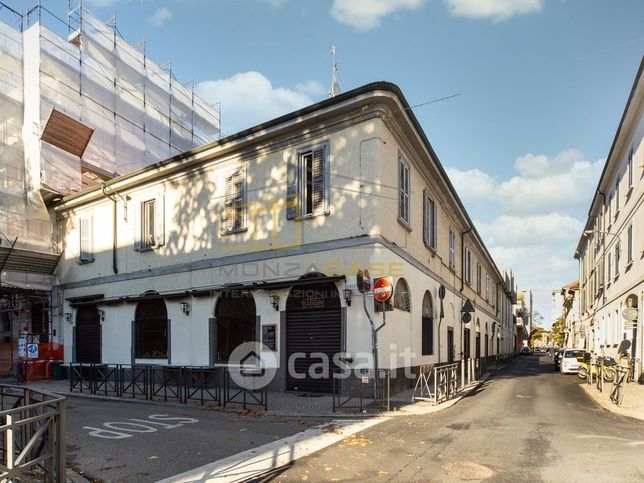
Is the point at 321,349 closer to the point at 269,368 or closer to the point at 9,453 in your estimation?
the point at 269,368

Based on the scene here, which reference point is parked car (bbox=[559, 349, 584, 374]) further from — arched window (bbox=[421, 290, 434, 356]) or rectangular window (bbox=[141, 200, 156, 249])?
rectangular window (bbox=[141, 200, 156, 249])

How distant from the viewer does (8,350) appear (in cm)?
2394

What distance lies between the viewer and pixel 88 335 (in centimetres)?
2097

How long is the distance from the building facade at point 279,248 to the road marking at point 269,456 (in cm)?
413

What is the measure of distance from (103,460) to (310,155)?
32.7ft

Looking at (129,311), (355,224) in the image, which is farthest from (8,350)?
(355,224)

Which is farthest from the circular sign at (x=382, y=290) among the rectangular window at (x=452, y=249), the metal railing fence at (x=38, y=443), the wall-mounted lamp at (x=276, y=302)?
the rectangular window at (x=452, y=249)

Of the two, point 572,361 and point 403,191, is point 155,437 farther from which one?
point 572,361

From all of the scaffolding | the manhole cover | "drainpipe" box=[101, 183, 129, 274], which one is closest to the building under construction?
the scaffolding

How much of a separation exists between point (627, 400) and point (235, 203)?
1301 centimetres

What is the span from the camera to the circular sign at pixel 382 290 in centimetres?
1242

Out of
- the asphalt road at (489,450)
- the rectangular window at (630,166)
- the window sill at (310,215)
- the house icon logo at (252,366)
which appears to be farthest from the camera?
the rectangular window at (630,166)

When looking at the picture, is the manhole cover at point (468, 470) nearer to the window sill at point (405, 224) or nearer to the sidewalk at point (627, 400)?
the sidewalk at point (627, 400)

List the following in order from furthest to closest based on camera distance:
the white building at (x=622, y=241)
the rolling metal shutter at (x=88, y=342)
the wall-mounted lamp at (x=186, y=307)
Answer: the rolling metal shutter at (x=88, y=342) → the white building at (x=622, y=241) → the wall-mounted lamp at (x=186, y=307)
